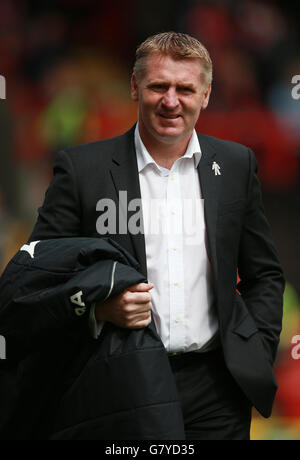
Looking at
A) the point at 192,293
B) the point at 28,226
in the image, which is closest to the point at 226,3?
the point at 28,226

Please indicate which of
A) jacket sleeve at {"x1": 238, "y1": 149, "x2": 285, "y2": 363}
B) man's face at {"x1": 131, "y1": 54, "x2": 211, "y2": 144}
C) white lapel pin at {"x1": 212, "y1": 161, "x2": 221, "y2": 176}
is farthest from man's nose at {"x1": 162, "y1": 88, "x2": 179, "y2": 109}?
jacket sleeve at {"x1": 238, "y1": 149, "x2": 285, "y2": 363}

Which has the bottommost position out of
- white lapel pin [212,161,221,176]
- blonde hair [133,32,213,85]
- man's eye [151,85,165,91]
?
white lapel pin [212,161,221,176]

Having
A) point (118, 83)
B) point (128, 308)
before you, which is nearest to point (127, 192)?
point (128, 308)

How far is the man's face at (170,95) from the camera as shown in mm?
1861

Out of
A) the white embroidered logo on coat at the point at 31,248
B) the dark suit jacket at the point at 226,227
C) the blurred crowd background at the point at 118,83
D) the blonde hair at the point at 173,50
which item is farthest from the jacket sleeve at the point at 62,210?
the blurred crowd background at the point at 118,83

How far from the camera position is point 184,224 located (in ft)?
6.31

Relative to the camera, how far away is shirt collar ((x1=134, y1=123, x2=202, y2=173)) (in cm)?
195

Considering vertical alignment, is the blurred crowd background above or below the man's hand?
above

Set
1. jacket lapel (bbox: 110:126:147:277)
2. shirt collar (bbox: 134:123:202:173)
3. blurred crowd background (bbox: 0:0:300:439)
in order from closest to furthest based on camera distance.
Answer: jacket lapel (bbox: 110:126:147:277), shirt collar (bbox: 134:123:202:173), blurred crowd background (bbox: 0:0:300:439)

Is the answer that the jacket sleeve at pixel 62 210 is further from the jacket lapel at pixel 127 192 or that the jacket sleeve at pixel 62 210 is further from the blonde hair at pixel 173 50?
the blonde hair at pixel 173 50

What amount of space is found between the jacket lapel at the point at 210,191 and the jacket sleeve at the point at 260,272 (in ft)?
0.44

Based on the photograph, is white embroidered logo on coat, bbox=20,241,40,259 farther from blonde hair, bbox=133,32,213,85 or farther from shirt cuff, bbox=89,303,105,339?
blonde hair, bbox=133,32,213,85

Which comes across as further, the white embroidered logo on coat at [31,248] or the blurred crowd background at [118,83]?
Answer: the blurred crowd background at [118,83]
